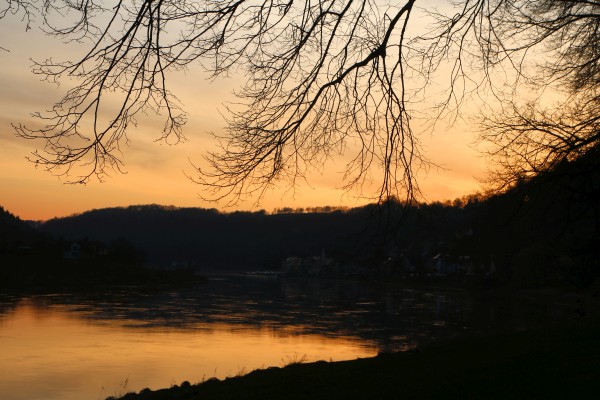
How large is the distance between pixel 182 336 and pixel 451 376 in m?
22.4

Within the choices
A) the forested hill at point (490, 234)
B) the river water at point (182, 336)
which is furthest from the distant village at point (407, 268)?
the river water at point (182, 336)

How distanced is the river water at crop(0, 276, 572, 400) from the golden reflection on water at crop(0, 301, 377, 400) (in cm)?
4

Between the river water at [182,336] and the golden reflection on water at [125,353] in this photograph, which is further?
the river water at [182,336]

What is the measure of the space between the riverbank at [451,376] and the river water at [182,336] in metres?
5.26

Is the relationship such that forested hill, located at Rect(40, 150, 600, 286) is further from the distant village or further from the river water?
the river water

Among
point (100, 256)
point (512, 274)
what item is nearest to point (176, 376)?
point (512, 274)

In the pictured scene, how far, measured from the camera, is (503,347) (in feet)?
51.6

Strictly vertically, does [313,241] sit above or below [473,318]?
above

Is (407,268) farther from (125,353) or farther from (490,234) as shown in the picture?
(125,353)

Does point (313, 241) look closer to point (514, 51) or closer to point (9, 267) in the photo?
point (9, 267)

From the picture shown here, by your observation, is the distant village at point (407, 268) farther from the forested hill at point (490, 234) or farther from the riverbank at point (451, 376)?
the riverbank at point (451, 376)

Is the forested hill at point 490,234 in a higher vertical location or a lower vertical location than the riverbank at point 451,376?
higher

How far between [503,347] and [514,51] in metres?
7.03

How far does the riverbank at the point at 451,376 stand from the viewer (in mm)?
10375
